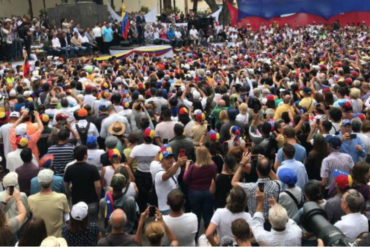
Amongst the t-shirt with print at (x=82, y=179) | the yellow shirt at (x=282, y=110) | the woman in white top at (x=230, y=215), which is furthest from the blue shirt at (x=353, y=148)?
the t-shirt with print at (x=82, y=179)

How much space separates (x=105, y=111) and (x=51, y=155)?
233 centimetres

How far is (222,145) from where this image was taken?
259 inches

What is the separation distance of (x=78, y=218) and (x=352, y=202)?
2.54m

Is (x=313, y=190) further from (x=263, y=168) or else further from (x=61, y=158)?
(x=61, y=158)

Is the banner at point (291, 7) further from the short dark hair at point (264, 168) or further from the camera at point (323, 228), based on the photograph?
the camera at point (323, 228)

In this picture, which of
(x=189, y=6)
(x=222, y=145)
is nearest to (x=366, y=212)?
(x=222, y=145)

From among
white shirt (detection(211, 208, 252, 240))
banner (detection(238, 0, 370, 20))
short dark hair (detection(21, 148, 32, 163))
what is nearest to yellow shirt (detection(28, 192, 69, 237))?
short dark hair (detection(21, 148, 32, 163))

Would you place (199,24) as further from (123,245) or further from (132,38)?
(123,245)

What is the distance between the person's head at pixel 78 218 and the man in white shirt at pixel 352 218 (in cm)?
233

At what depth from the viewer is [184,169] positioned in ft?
20.6

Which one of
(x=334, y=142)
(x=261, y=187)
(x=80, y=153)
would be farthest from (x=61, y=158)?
(x=334, y=142)

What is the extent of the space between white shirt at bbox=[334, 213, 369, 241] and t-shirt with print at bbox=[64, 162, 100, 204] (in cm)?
Answer: 291

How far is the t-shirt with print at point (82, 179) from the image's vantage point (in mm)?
5684

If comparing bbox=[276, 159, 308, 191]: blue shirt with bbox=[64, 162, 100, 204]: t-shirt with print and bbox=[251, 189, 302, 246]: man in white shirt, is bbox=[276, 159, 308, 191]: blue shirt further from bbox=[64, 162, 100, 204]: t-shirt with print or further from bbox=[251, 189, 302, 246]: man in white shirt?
bbox=[64, 162, 100, 204]: t-shirt with print
